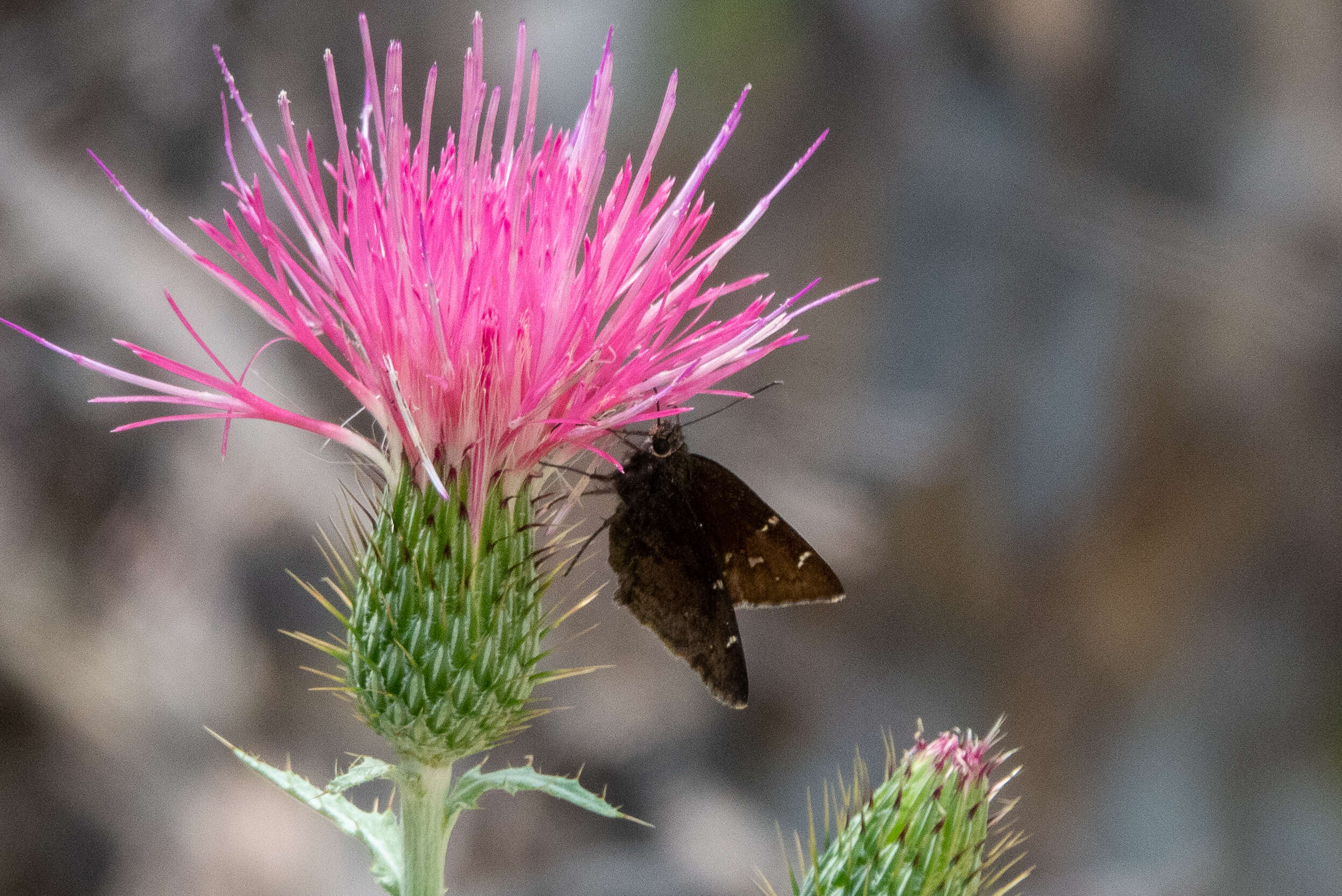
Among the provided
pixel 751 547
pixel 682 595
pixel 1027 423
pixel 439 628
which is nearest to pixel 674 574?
pixel 682 595

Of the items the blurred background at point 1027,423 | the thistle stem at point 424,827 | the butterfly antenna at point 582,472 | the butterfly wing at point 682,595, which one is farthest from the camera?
the blurred background at point 1027,423

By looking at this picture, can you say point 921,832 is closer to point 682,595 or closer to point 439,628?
point 682,595

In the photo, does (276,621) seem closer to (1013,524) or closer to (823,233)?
(823,233)

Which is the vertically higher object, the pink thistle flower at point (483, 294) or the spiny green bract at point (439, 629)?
the pink thistle flower at point (483, 294)

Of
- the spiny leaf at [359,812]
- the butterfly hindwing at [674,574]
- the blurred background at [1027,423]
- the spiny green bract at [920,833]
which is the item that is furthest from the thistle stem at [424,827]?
the blurred background at [1027,423]

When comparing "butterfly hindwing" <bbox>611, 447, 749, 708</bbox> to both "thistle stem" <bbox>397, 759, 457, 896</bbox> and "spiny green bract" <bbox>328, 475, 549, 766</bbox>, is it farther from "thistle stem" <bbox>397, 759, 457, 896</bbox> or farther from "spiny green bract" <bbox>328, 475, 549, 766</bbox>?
"thistle stem" <bbox>397, 759, 457, 896</bbox>

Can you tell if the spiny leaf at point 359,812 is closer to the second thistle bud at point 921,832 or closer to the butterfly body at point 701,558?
the butterfly body at point 701,558
